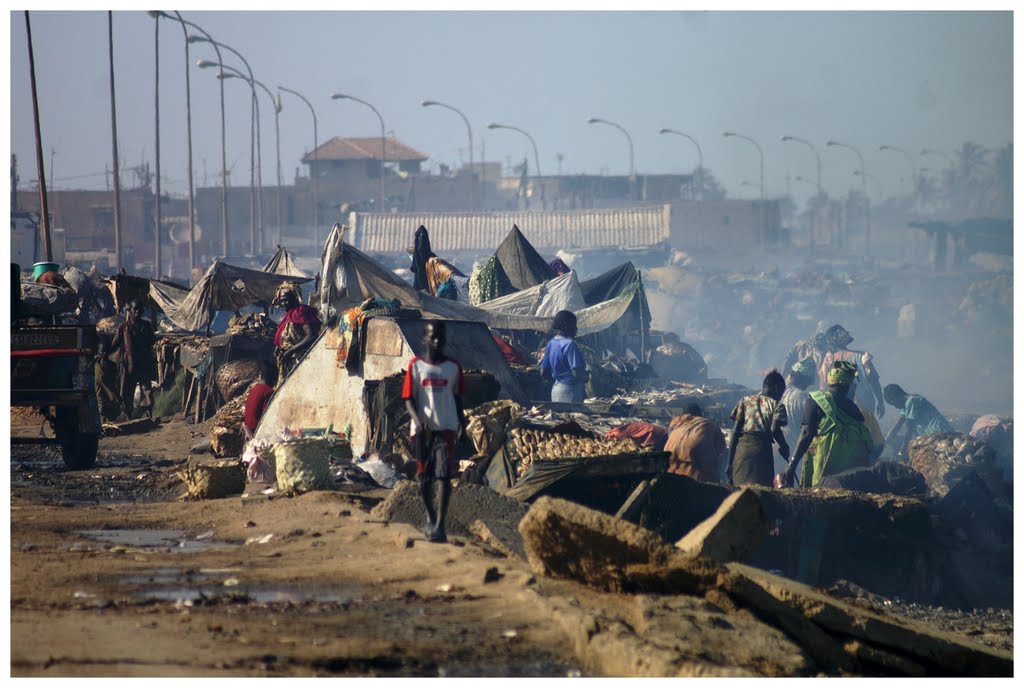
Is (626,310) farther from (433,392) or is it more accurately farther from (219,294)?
(433,392)

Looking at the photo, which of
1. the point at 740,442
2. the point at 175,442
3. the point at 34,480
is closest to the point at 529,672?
the point at 740,442

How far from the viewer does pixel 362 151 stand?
73.6 m

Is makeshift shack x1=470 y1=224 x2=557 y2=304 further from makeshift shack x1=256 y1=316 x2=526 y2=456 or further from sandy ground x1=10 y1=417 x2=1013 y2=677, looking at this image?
sandy ground x1=10 y1=417 x2=1013 y2=677

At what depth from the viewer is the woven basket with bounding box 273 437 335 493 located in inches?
382

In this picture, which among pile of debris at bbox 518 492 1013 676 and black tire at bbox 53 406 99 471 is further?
black tire at bbox 53 406 99 471

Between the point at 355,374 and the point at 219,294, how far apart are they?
20.7 ft

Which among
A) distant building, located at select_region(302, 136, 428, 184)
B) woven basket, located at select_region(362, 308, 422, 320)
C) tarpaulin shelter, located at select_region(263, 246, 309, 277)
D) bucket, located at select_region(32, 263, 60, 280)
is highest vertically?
distant building, located at select_region(302, 136, 428, 184)

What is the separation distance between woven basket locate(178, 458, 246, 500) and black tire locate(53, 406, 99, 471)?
233cm

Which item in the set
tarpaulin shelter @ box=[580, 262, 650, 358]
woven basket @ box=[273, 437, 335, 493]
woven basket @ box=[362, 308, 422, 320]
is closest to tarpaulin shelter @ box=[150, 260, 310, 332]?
tarpaulin shelter @ box=[580, 262, 650, 358]

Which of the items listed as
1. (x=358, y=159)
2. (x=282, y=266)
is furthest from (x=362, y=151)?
(x=282, y=266)

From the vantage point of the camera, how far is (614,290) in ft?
63.9

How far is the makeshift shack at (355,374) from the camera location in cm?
1180

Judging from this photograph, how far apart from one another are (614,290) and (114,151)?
17.2 meters

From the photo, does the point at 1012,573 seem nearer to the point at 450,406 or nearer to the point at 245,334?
the point at 450,406
